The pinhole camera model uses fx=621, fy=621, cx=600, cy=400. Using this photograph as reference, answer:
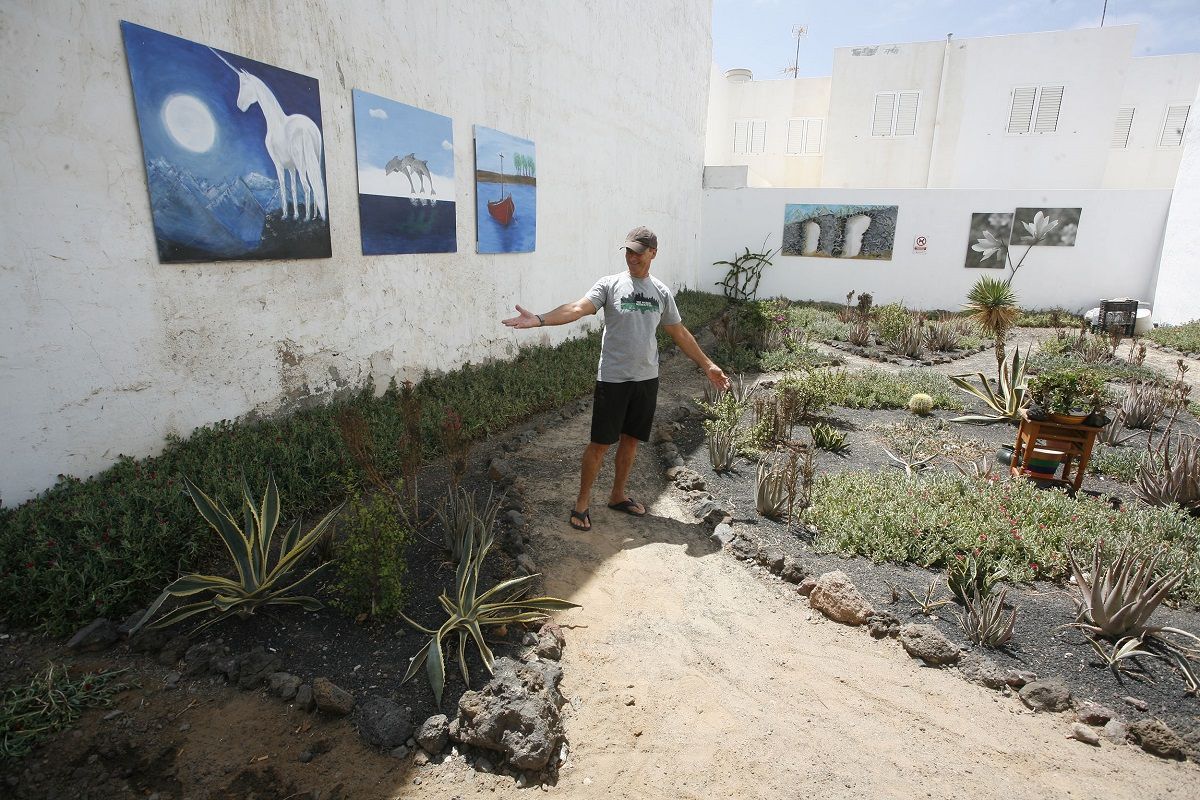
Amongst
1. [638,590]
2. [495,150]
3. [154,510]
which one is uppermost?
[495,150]

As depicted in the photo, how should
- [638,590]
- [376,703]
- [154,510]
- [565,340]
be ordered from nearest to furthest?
[376,703] → [154,510] → [638,590] → [565,340]

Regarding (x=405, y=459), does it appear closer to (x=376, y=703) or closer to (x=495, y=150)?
(x=376, y=703)

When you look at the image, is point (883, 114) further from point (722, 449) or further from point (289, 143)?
point (289, 143)

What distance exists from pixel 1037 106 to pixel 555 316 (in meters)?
19.2

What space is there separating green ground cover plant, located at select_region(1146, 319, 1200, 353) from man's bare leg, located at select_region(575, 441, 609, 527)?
11300mm

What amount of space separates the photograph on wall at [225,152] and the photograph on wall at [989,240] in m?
14.1

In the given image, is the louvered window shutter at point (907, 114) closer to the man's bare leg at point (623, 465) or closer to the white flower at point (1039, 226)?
the white flower at point (1039, 226)

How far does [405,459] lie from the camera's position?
3.62 meters

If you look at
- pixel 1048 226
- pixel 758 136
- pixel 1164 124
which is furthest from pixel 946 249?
pixel 758 136

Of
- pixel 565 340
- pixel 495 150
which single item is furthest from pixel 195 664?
pixel 565 340

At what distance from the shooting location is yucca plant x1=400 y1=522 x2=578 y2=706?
257 centimetres

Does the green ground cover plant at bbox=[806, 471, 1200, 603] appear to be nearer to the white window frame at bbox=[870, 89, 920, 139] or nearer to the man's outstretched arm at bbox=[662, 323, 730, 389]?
the man's outstretched arm at bbox=[662, 323, 730, 389]

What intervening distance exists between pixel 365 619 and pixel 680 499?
8.32ft

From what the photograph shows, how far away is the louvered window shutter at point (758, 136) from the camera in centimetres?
2209
